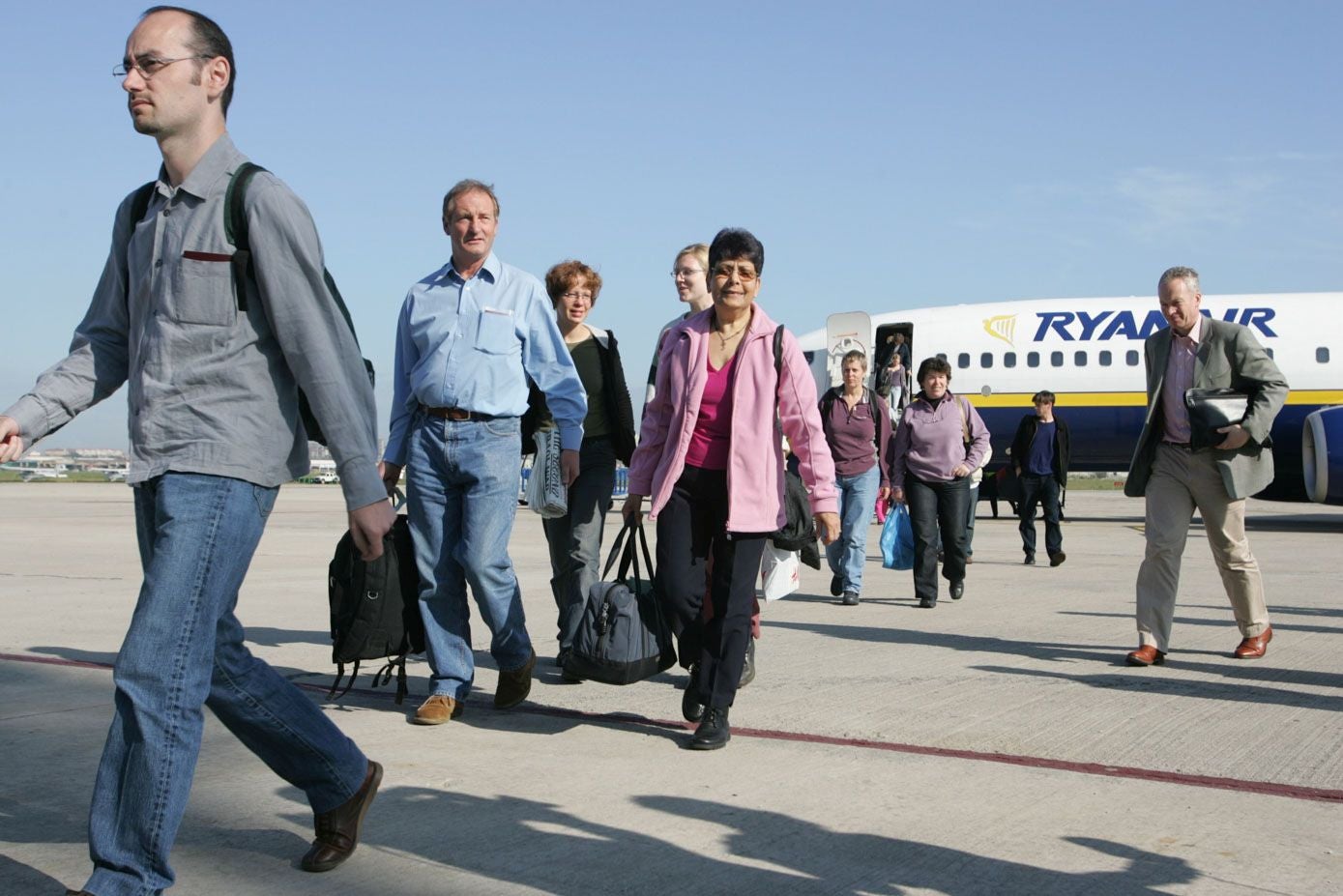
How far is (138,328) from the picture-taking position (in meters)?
3.50

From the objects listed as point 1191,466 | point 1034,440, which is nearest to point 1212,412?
point 1191,466

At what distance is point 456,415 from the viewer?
5.84 meters

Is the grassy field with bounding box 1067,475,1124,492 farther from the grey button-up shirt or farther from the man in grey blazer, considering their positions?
the grey button-up shirt

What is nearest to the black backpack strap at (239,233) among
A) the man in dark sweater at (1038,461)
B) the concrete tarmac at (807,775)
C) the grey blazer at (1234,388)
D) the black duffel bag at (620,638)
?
the concrete tarmac at (807,775)

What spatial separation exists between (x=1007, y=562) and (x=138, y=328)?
483 inches

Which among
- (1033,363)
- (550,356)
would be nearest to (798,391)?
(550,356)

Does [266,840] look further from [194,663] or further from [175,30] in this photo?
[175,30]

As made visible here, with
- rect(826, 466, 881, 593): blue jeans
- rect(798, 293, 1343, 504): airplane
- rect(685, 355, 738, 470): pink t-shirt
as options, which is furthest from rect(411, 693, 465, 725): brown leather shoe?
rect(798, 293, 1343, 504): airplane

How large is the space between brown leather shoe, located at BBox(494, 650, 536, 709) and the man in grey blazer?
3.29m

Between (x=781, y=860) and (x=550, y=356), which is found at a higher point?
(x=550, y=356)

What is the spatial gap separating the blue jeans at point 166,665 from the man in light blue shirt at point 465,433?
2312 mm

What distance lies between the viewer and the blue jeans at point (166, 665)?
3.19 metres

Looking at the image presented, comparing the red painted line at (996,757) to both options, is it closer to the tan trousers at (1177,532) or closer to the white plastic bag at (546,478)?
the white plastic bag at (546,478)

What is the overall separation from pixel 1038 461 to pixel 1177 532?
7599 millimetres
